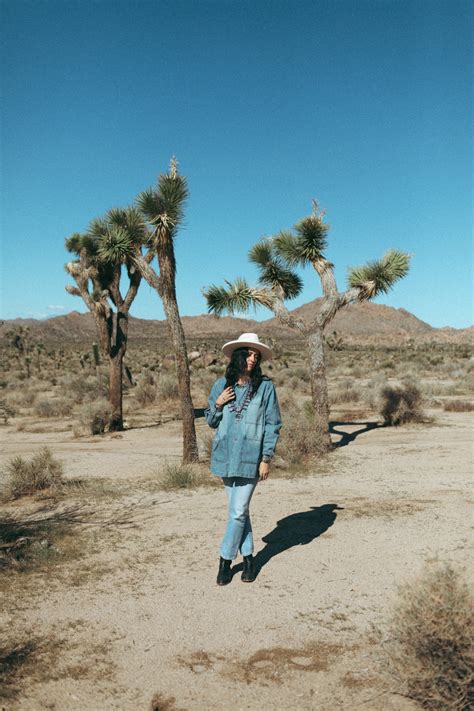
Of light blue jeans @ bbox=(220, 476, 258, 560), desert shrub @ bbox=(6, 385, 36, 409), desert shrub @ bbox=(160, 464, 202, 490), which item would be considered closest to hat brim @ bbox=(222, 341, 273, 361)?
light blue jeans @ bbox=(220, 476, 258, 560)

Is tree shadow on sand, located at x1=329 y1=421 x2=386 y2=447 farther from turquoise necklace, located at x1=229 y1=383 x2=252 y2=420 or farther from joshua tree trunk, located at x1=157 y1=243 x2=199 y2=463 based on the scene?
turquoise necklace, located at x1=229 y1=383 x2=252 y2=420

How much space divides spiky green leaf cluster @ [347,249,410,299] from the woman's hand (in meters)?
8.49

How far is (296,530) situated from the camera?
20.6ft

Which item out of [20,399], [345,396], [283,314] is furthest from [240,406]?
[20,399]

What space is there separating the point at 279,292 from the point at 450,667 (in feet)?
35.6

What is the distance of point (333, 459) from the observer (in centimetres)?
1053

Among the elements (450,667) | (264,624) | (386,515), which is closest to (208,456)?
(386,515)

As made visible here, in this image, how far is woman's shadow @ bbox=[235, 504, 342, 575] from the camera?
5633mm

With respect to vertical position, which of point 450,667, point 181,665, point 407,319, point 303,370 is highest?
point 407,319

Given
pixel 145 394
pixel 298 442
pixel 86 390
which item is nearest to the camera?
pixel 298 442

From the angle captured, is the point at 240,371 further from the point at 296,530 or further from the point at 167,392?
the point at 167,392

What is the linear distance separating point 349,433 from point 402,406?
1689 millimetres

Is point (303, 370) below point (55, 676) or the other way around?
the other way around

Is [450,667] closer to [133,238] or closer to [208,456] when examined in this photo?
[208,456]
